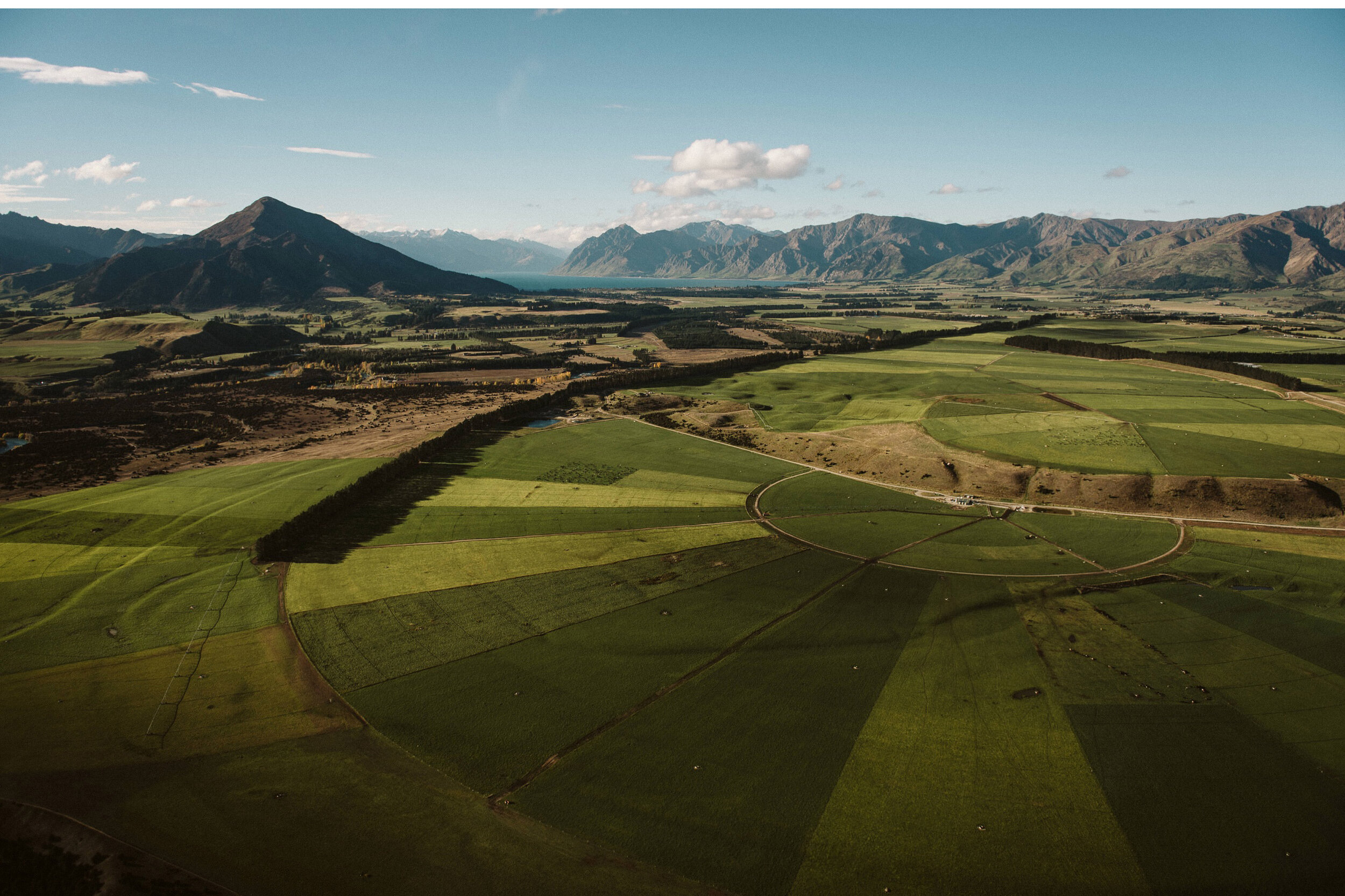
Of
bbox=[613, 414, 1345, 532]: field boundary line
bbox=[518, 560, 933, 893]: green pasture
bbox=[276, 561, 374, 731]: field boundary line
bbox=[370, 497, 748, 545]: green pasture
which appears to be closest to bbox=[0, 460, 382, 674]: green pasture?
bbox=[276, 561, 374, 731]: field boundary line

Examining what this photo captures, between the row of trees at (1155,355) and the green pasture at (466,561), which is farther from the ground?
the row of trees at (1155,355)

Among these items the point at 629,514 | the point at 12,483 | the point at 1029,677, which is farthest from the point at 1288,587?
the point at 12,483

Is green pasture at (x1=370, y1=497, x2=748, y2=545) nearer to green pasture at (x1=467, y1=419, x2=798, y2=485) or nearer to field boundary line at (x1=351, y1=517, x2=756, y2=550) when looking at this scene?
field boundary line at (x1=351, y1=517, x2=756, y2=550)

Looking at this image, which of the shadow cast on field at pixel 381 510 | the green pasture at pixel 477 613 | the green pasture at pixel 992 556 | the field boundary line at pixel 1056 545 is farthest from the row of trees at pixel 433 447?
the field boundary line at pixel 1056 545

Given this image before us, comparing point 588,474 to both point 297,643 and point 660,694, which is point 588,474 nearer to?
point 297,643

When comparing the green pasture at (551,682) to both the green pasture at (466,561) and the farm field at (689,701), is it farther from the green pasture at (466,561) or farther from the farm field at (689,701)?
the green pasture at (466,561)

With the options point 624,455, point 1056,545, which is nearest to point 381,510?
point 624,455
